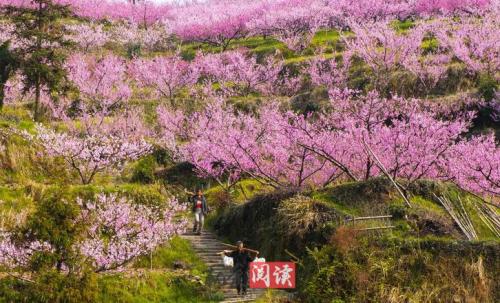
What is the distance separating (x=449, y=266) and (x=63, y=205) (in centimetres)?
837

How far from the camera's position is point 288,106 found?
37.3 metres

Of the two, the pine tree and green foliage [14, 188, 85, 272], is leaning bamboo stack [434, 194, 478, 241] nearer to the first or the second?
green foliage [14, 188, 85, 272]

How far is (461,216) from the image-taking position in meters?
14.7

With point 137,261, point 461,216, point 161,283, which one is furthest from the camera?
point 137,261

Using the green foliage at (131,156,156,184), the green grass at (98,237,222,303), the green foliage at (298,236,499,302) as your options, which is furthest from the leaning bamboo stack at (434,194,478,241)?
the green foliage at (131,156,156,184)

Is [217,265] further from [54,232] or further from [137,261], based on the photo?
[54,232]

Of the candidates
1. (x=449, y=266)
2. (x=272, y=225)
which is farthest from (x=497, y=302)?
(x=272, y=225)

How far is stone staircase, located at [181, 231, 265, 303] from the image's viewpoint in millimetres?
14500

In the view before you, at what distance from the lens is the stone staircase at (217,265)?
47.6 ft

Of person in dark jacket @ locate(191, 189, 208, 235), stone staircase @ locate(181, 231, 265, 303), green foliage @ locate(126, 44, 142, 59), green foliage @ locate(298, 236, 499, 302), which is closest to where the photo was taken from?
green foliage @ locate(298, 236, 499, 302)

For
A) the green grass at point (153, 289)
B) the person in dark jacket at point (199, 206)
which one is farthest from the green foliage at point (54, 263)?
the person in dark jacket at point (199, 206)

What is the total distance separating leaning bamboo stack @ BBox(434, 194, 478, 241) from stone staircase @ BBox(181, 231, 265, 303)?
5.36 m

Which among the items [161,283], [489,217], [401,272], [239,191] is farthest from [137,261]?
[239,191]

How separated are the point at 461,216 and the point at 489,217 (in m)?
0.71
